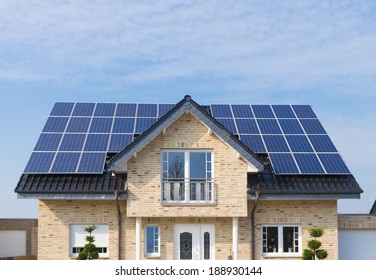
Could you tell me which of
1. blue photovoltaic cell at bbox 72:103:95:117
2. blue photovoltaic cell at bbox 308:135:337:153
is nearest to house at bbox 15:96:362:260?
blue photovoltaic cell at bbox 308:135:337:153

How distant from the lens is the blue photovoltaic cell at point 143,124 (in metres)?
33.2

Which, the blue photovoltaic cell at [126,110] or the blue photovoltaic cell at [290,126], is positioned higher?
the blue photovoltaic cell at [126,110]

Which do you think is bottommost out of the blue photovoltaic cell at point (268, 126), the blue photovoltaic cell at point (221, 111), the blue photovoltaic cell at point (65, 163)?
the blue photovoltaic cell at point (65, 163)

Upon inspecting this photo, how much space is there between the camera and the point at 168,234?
29.7 metres

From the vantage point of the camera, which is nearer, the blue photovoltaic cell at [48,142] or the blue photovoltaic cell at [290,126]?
the blue photovoltaic cell at [48,142]

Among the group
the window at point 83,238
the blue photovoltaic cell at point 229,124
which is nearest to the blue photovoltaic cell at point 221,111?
the blue photovoltaic cell at point 229,124

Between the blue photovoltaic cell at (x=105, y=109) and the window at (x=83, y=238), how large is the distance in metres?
6.89

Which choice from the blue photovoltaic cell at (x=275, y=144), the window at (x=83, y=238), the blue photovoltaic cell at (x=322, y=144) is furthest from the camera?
the blue photovoltaic cell at (x=322, y=144)

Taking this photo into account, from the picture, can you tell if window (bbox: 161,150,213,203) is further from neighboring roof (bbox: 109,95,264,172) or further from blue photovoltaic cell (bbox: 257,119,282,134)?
blue photovoltaic cell (bbox: 257,119,282,134)

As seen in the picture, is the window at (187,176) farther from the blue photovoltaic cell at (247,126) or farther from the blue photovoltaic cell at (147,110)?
the blue photovoltaic cell at (147,110)

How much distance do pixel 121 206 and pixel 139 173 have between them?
6.33ft

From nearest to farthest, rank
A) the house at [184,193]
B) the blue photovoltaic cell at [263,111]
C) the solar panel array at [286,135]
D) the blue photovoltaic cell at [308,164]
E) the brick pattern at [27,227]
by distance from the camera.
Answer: the house at [184,193]
the blue photovoltaic cell at [308,164]
the solar panel array at [286,135]
the blue photovoltaic cell at [263,111]
the brick pattern at [27,227]
